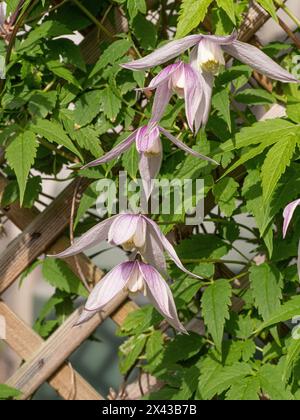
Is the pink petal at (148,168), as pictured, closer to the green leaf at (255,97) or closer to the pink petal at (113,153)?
the pink petal at (113,153)

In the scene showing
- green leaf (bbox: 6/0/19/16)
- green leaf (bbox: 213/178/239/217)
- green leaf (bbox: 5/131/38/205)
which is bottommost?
green leaf (bbox: 213/178/239/217)

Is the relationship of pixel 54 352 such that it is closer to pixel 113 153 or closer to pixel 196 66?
pixel 113 153

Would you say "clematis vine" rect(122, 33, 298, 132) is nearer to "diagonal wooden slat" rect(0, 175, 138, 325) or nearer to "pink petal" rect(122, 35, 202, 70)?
"pink petal" rect(122, 35, 202, 70)

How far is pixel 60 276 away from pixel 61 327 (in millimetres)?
122

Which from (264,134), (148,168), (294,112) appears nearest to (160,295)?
(148,168)

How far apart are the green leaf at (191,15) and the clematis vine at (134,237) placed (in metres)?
0.28

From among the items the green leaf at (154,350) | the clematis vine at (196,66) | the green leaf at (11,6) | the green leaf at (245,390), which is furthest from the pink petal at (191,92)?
the green leaf at (154,350)

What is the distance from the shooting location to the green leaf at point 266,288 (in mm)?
1329

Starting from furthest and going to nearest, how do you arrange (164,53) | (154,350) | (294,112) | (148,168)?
(154,350)
(294,112)
(148,168)
(164,53)

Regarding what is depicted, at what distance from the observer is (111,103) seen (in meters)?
1.45

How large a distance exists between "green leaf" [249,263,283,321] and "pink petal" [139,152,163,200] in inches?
11.6

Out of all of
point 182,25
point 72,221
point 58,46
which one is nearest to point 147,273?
point 182,25

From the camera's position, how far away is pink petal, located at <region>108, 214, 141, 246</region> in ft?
3.60

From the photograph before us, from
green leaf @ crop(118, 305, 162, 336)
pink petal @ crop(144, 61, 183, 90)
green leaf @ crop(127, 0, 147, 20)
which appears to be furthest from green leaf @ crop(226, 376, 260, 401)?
green leaf @ crop(127, 0, 147, 20)
